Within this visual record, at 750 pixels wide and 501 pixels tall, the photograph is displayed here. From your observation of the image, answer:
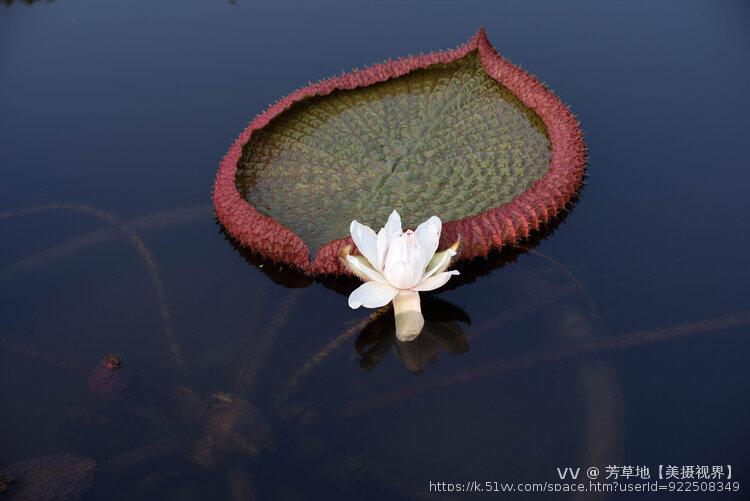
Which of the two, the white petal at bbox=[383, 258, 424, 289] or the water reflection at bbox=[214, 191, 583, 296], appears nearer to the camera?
the white petal at bbox=[383, 258, 424, 289]

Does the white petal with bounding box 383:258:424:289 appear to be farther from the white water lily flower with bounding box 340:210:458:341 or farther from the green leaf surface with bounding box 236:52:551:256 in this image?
the green leaf surface with bounding box 236:52:551:256

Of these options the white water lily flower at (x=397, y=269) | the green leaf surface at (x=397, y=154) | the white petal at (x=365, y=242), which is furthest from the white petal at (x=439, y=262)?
the green leaf surface at (x=397, y=154)

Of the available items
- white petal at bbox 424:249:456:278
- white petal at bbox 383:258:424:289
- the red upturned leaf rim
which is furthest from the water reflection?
white petal at bbox 383:258:424:289

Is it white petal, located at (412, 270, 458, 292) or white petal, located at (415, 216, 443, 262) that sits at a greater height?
white petal, located at (415, 216, 443, 262)

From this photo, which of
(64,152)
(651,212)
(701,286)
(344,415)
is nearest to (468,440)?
(344,415)

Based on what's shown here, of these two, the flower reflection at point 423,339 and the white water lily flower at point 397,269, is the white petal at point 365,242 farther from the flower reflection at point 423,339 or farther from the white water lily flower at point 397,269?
the flower reflection at point 423,339

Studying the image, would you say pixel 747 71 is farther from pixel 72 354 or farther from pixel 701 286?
pixel 72 354

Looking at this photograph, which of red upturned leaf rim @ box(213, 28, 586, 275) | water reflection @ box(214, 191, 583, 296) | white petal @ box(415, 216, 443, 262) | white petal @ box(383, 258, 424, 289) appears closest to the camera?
white petal @ box(383, 258, 424, 289)
